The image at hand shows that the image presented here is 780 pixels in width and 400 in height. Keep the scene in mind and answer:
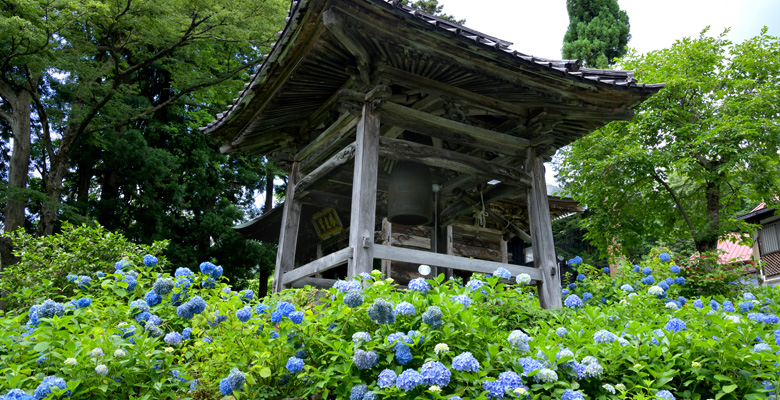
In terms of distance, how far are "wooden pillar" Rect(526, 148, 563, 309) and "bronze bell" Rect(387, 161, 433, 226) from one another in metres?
1.18

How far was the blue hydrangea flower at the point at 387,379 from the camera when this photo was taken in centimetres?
221

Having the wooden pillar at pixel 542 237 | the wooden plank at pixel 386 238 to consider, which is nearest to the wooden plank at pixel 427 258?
the wooden pillar at pixel 542 237

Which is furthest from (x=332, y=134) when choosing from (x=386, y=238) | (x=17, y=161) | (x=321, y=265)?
(x=17, y=161)

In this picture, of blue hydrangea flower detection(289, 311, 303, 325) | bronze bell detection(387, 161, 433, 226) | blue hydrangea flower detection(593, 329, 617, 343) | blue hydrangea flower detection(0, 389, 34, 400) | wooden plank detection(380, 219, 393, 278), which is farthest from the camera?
wooden plank detection(380, 219, 393, 278)

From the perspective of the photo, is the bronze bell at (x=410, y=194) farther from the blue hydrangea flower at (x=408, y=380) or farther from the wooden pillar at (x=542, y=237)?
the blue hydrangea flower at (x=408, y=380)

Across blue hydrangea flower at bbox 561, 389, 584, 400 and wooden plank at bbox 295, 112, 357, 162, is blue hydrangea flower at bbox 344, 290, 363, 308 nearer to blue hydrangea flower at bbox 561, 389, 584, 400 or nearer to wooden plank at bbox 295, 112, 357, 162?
blue hydrangea flower at bbox 561, 389, 584, 400

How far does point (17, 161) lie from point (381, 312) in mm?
13760

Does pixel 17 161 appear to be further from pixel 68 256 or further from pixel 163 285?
pixel 163 285

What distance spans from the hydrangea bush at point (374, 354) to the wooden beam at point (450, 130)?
2.82 m

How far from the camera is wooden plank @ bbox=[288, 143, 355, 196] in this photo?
218 inches

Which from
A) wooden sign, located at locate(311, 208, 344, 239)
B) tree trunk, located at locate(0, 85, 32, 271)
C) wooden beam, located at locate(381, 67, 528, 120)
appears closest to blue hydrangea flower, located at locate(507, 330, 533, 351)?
wooden beam, located at locate(381, 67, 528, 120)

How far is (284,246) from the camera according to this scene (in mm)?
6535

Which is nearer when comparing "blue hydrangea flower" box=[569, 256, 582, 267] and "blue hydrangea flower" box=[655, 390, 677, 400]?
"blue hydrangea flower" box=[655, 390, 677, 400]

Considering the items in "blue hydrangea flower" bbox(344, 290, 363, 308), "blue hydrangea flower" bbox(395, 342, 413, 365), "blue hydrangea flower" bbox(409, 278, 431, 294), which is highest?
"blue hydrangea flower" bbox(409, 278, 431, 294)
